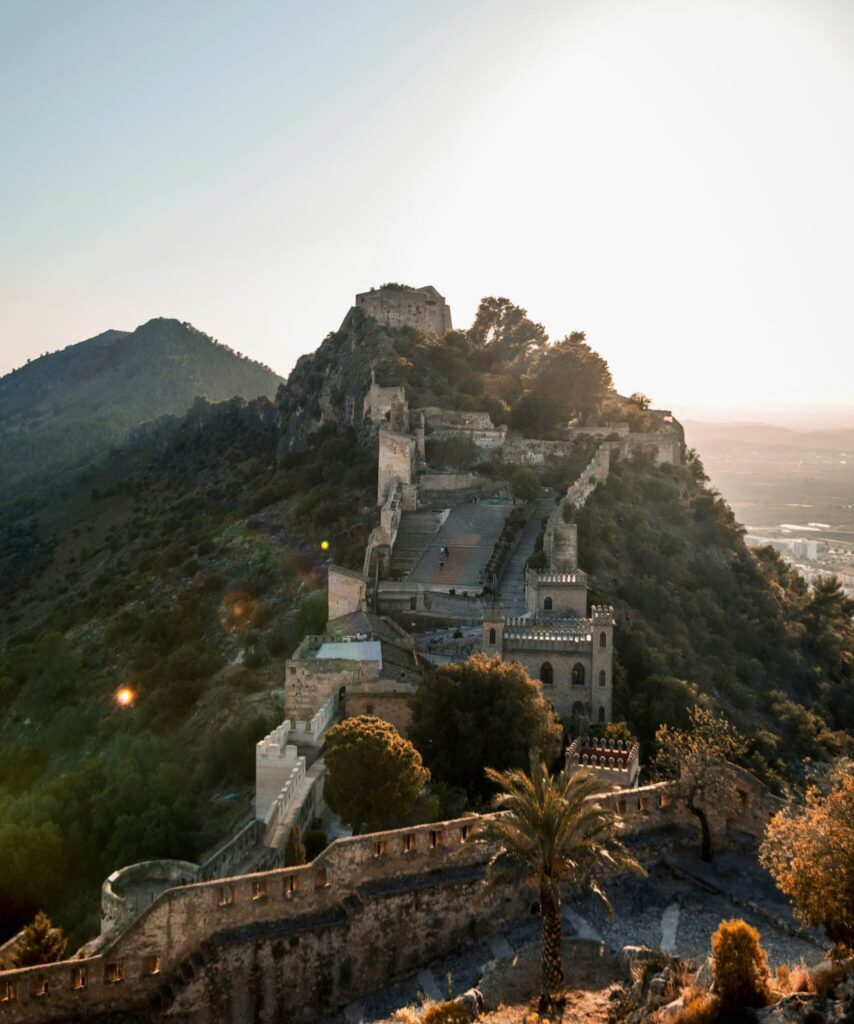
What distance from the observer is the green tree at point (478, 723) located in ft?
70.3

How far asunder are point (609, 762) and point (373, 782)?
237 inches

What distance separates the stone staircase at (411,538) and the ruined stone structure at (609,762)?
1634cm

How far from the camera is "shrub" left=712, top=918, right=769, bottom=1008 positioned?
11.0 m

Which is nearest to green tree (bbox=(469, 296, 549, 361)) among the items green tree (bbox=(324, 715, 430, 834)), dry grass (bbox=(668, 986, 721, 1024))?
green tree (bbox=(324, 715, 430, 834))

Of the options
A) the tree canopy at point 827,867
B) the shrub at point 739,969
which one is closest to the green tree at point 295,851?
the shrub at point 739,969

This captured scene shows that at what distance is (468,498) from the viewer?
45.2 meters

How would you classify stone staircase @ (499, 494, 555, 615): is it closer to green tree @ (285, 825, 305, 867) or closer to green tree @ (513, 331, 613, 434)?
green tree @ (513, 331, 613, 434)

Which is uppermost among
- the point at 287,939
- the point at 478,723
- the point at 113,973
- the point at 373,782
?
the point at 478,723

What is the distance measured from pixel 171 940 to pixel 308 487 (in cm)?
4681

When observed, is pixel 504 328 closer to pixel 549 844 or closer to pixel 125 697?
pixel 125 697

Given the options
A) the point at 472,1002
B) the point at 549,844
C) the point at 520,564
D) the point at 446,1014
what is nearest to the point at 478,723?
the point at 549,844

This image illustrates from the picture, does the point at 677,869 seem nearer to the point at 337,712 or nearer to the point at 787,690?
the point at 337,712

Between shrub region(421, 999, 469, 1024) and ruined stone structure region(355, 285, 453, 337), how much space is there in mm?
63592

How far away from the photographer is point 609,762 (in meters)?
21.2
